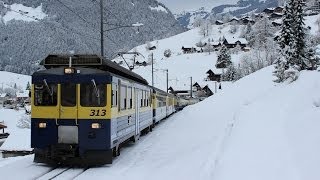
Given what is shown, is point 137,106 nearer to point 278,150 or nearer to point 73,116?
point 73,116

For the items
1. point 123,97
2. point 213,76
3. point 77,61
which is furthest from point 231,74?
point 77,61

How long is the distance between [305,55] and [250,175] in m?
35.9

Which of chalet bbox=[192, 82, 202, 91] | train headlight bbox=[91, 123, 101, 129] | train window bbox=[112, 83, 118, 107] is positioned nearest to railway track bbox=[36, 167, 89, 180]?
train headlight bbox=[91, 123, 101, 129]

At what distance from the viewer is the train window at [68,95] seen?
16.8 m

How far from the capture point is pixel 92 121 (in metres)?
16.6

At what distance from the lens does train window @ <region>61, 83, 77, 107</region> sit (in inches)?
662

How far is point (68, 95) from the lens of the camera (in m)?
16.9

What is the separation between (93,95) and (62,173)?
283 cm

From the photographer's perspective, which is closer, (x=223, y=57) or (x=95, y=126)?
(x=95, y=126)

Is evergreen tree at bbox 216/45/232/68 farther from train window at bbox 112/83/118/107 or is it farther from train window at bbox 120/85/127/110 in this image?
train window at bbox 112/83/118/107

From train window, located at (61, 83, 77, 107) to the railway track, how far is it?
202cm

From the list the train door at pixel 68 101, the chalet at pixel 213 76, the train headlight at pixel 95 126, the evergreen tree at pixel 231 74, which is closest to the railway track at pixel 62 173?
the train headlight at pixel 95 126

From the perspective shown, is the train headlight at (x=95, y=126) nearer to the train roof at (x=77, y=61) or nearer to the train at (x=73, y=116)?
the train at (x=73, y=116)

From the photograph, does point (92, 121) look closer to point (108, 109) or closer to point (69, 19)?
point (108, 109)
